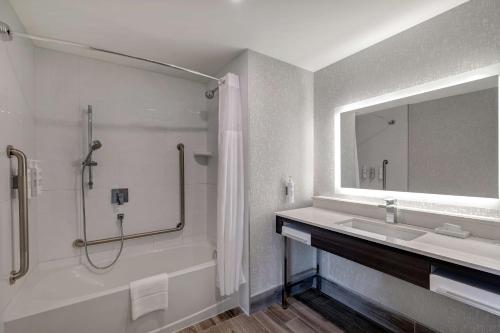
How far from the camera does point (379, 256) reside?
1.26 m

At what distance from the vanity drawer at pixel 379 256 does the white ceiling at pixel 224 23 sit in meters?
1.47

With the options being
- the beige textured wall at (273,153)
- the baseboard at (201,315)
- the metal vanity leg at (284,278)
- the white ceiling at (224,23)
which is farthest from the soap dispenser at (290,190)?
the white ceiling at (224,23)

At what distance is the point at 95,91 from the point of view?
79.0 inches

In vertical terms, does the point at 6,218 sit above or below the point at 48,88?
below

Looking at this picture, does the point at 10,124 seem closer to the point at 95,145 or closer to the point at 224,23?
the point at 95,145

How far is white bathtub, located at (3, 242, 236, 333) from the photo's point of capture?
1.32 m

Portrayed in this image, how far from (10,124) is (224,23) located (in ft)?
4.83

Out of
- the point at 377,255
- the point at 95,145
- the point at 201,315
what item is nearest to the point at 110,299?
the point at 201,315

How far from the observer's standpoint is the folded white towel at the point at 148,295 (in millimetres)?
1518

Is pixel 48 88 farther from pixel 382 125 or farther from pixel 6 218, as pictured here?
pixel 382 125

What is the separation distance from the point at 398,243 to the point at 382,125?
1.05 meters

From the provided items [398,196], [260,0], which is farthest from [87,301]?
[398,196]

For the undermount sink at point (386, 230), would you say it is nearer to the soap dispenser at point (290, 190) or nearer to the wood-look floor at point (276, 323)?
the soap dispenser at point (290, 190)

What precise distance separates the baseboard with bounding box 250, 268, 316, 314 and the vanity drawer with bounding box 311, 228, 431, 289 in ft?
2.44
